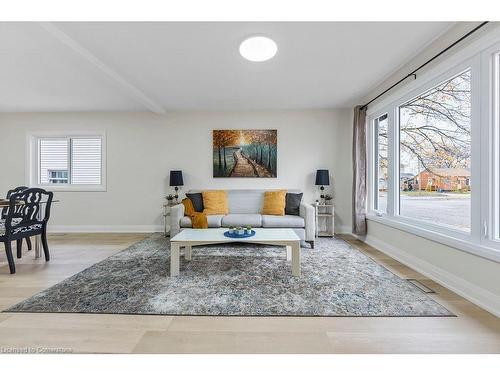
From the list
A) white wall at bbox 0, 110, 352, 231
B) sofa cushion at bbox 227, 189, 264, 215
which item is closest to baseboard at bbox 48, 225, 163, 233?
white wall at bbox 0, 110, 352, 231

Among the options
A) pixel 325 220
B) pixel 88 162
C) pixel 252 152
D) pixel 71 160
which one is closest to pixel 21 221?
pixel 88 162

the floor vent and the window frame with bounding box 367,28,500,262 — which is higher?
the window frame with bounding box 367,28,500,262

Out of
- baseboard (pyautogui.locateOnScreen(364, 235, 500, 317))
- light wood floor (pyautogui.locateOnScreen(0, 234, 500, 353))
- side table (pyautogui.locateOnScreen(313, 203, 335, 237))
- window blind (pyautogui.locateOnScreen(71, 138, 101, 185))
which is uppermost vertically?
window blind (pyautogui.locateOnScreen(71, 138, 101, 185))

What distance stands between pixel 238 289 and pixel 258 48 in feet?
7.95

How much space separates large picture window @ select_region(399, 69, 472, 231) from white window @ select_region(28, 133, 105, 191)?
533cm

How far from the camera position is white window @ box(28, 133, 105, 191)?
5000 millimetres

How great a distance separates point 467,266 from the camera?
6.86 feet

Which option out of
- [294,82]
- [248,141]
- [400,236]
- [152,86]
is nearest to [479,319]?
[400,236]

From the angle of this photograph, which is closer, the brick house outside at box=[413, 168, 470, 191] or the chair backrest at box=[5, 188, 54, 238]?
the brick house outside at box=[413, 168, 470, 191]

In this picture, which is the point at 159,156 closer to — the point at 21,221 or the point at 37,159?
the point at 21,221

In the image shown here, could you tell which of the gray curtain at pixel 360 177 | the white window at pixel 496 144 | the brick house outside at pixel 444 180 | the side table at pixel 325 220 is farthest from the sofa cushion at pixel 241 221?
the white window at pixel 496 144

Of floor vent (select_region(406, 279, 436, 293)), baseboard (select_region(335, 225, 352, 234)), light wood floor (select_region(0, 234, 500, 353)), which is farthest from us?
baseboard (select_region(335, 225, 352, 234))

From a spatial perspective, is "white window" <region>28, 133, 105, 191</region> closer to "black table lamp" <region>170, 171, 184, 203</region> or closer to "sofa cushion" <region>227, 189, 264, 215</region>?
"black table lamp" <region>170, 171, 184, 203</region>

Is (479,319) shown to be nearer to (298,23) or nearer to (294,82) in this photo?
(298,23)
